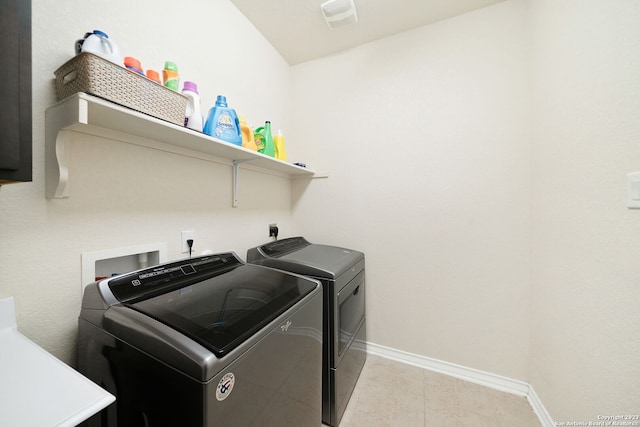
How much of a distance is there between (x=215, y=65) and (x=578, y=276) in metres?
2.33

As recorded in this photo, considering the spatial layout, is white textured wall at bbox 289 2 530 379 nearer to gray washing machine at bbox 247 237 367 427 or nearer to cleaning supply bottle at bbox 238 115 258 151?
gray washing machine at bbox 247 237 367 427

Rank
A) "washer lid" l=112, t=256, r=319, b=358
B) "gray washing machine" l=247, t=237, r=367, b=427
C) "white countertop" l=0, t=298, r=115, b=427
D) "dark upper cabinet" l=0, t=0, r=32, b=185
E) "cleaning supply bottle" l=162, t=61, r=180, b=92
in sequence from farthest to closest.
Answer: "gray washing machine" l=247, t=237, r=367, b=427 < "cleaning supply bottle" l=162, t=61, r=180, b=92 < "washer lid" l=112, t=256, r=319, b=358 < "dark upper cabinet" l=0, t=0, r=32, b=185 < "white countertop" l=0, t=298, r=115, b=427

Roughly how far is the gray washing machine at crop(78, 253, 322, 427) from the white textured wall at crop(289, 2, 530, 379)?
111 cm

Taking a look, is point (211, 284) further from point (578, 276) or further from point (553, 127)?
point (553, 127)

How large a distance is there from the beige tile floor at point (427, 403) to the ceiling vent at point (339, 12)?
274cm

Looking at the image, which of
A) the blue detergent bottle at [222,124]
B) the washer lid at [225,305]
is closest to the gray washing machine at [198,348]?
the washer lid at [225,305]

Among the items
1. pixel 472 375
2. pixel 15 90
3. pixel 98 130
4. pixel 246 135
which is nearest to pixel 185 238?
pixel 98 130

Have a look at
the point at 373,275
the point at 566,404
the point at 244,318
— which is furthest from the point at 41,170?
the point at 566,404

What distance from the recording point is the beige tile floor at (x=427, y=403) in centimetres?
137

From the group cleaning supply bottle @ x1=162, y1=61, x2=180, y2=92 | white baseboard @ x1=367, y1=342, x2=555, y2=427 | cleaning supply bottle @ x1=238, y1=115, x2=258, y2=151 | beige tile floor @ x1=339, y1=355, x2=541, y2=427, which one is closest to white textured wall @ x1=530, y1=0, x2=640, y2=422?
white baseboard @ x1=367, y1=342, x2=555, y2=427

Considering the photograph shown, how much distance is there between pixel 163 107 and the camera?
90cm

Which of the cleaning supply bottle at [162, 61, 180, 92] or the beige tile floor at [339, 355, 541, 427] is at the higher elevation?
the cleaning supply bottle at [162, 61, 180, 92]

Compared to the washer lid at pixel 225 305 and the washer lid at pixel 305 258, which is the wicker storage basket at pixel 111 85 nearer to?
the washer lid at pixel 225 305

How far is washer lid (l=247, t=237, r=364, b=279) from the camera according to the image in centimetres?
135
